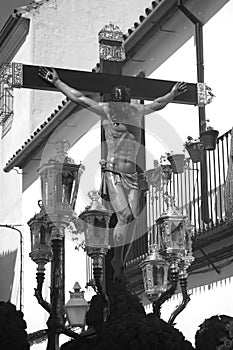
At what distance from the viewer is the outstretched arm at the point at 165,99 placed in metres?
9.34

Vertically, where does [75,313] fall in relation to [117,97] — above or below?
below

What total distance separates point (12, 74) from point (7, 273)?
1132 centimetres

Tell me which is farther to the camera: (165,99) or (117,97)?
(165,99)

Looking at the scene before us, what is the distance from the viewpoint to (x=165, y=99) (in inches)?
379

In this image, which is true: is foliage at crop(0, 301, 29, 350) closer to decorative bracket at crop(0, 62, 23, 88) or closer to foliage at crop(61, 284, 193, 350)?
foliage at crop(61, 284, 193, 350)

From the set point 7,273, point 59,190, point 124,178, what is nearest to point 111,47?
point 124,178

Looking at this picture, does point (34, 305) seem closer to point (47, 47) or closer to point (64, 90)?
point (47, 47)

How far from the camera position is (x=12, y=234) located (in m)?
19.9

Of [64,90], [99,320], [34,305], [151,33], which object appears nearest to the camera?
[99,320]

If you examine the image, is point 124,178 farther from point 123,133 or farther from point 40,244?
point 40,244

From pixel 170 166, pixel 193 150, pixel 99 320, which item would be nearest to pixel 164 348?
pixel 99 320

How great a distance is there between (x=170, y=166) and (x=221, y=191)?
2.61m

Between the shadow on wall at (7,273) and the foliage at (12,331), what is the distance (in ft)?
41.4

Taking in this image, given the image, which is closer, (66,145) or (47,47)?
(66,145)
